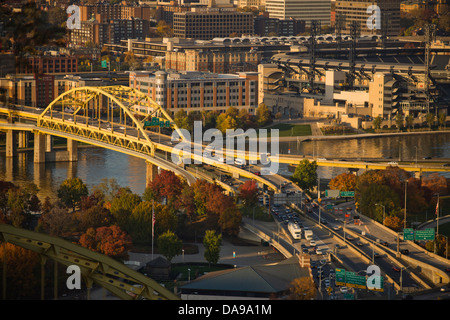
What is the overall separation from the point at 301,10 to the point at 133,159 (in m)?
67.1

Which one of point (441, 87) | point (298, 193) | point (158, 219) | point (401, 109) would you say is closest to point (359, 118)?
point (401, 109)

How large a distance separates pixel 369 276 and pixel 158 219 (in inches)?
353

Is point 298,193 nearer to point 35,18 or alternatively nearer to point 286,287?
point 286,287

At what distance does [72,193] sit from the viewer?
37.5 m

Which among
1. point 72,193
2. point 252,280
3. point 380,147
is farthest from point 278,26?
point 252,280

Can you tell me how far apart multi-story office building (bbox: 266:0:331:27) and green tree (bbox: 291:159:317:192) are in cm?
7335

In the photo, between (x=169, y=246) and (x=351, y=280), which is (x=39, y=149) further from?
(x=351, y=280)

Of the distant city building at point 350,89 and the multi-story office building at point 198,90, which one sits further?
the distant city building at point 350,89

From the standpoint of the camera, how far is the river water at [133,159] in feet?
147

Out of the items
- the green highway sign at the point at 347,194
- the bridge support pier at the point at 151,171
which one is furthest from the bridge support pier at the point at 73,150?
the green highway sign at the point at 347,194

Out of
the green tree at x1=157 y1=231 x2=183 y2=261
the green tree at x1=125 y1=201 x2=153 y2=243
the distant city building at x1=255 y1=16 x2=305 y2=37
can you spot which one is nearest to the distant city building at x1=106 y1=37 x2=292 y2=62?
the distant city building at x1=255 y1=16 x2=305 y2=37

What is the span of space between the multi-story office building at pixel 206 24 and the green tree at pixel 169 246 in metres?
72.9

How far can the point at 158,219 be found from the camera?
105ft

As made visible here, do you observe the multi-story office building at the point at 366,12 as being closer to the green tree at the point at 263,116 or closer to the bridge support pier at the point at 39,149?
the green tree at the point at 263,116
